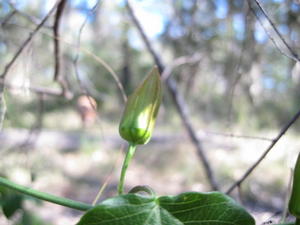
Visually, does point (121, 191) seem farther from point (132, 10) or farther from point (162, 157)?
point (162, 157)

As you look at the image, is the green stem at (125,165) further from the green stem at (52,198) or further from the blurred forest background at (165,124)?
the blurred forest background at (165,124)

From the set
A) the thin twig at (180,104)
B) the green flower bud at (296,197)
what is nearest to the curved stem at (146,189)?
the green flower bud at (296,197)

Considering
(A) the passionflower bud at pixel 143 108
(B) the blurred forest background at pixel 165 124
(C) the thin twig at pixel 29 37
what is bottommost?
(B) the blurred forest background at pixel 165 124

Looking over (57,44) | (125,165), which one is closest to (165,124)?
(57,44)

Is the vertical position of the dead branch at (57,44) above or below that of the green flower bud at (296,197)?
above

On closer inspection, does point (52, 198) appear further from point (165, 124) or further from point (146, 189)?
point (165, 124)

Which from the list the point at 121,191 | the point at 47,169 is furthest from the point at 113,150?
the point at 121,191
